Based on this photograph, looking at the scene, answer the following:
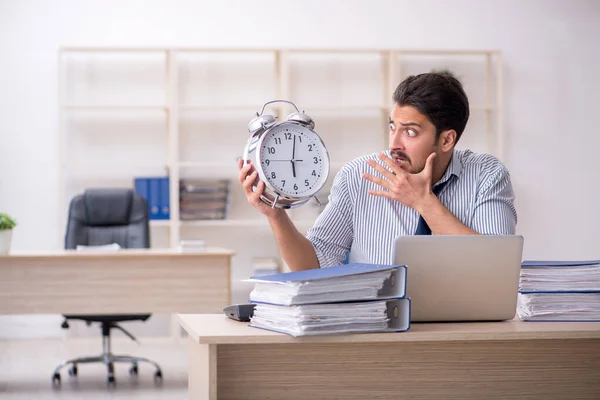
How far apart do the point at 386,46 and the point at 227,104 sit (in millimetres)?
1227

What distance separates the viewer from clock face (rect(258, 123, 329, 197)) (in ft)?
5.52

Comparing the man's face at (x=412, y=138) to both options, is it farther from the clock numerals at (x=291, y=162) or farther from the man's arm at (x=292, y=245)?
the clock numerals at (x=291, y=162)

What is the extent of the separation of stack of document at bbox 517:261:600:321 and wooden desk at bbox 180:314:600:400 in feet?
0.16

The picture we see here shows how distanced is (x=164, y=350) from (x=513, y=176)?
9.27ft

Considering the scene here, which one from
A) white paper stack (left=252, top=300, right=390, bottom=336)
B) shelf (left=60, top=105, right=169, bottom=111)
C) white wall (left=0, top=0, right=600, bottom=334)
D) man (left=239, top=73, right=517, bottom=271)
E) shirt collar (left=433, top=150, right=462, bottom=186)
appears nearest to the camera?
white paper stack (left=252, top=300, right=390, bottom=336)

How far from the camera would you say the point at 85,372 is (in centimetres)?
472

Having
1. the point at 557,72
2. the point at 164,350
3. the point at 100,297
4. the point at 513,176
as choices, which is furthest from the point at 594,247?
the point at 100,297

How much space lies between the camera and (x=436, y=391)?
1.79 m

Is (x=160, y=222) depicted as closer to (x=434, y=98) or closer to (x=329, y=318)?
(x=434, y=98)

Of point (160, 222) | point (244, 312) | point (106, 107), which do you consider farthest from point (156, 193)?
point (244, 312)

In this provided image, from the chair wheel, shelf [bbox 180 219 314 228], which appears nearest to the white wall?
shelf [bbox 180 219 314 228]

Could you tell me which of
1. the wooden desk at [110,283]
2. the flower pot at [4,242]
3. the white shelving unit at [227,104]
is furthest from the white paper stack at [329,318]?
the white shelving unit at [227,104]

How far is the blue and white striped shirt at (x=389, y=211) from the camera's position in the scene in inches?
87.5

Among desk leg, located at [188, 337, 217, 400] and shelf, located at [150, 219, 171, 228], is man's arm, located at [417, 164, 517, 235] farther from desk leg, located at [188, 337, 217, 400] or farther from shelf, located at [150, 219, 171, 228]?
shelf, located at [150, 219, 171, 228]
